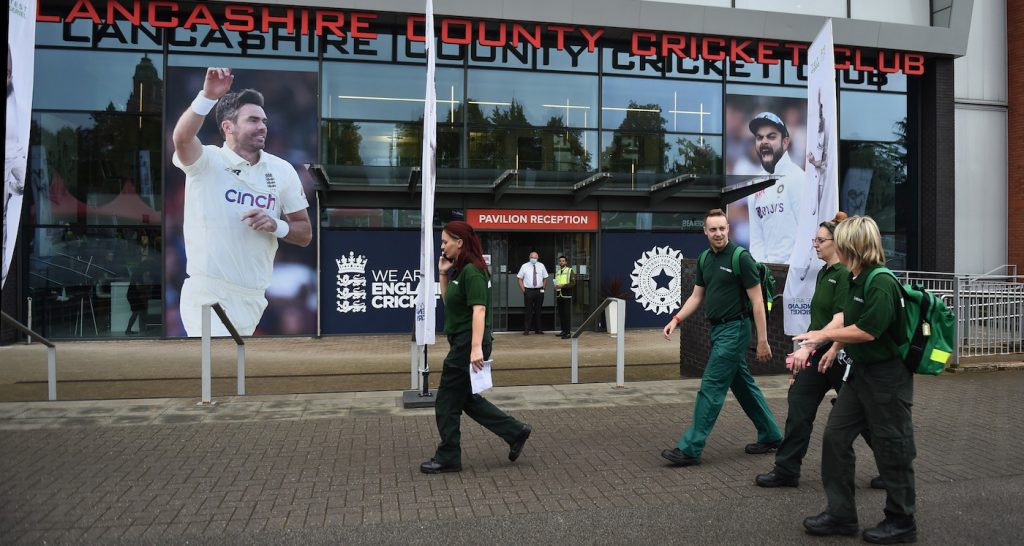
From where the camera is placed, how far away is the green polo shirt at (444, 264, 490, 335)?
4.96 meters

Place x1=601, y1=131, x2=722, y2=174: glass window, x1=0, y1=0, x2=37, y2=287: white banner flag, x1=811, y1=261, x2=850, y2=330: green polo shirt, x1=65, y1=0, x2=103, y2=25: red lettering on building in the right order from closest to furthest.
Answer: x1=0, y1=0, x2=37, y2=287: white banner flag
x1=811, y1=261, x2=850, y2=330: green polo shirt
x1=65, y1=0, x2=103, y2=25: red lettering on building
x1=601, y1=131, x2=722, y2=174: glass window

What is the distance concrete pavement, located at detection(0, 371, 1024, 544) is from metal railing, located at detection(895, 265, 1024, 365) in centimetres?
304

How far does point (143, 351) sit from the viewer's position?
1195 centimetres

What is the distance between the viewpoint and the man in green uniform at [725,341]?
5.14 m

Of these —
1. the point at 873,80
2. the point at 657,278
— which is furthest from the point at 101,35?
the point at 873,80

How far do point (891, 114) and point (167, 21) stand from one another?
54.0 ft

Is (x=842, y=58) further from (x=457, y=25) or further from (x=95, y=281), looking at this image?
(x=95, y=281)

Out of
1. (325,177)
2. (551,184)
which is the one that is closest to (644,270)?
(551,184)

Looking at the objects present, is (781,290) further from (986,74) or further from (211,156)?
(986,74)

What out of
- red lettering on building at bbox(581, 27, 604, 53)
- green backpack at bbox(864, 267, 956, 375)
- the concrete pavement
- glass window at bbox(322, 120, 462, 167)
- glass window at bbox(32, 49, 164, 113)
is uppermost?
red lettering on building at bbox(581, 27, 604, 53)

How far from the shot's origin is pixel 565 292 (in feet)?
46.9

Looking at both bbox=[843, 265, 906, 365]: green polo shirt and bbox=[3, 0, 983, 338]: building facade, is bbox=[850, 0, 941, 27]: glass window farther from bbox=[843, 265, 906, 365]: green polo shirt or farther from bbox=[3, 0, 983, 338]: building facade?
bbox=[843, 265, 906, 365]: green polo shirt

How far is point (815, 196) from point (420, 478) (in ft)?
13.8

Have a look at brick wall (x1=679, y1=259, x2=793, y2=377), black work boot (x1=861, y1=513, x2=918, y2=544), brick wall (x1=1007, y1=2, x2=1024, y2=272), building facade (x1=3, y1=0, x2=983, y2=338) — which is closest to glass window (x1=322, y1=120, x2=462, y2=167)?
building facade (x1=3, y1=0, x2=983, y2=338)
